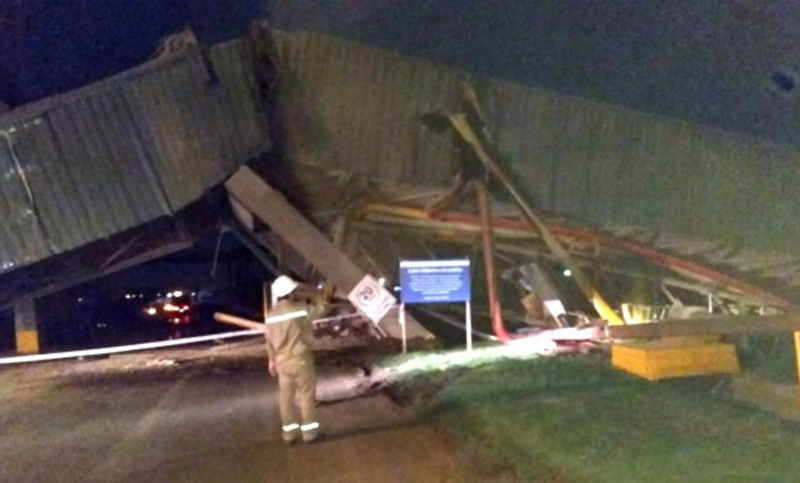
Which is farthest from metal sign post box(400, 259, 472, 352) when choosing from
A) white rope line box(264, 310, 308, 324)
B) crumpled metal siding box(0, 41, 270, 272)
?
white rope line box(264, 310, 308, 324)

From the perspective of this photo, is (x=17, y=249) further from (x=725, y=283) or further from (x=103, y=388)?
(x=725, y=283)

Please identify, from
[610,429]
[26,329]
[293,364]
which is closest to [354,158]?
[293,364]

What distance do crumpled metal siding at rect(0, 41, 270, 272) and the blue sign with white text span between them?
16.8 feet

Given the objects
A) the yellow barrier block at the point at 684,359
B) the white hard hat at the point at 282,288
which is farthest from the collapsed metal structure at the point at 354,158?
the white hard hat at the point at 282,288

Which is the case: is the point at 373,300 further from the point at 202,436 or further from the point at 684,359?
the point at 202,436

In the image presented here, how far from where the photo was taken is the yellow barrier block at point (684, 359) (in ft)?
47.8

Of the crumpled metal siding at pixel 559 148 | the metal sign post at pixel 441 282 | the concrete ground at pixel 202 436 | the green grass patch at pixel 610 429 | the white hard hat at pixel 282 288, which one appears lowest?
the concrete ground at pixel 202 436

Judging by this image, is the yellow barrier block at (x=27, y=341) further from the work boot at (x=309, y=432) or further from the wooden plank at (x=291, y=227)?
the work boot at (x=309, y=432)

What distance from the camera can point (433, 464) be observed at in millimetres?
10125

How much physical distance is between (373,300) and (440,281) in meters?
2.33

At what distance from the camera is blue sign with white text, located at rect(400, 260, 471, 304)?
18953mm

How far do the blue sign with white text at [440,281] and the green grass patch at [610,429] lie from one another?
12.0 ft

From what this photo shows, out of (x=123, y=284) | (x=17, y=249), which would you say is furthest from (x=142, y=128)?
(x=123, y=284)

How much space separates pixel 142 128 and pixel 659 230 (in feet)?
30.5
